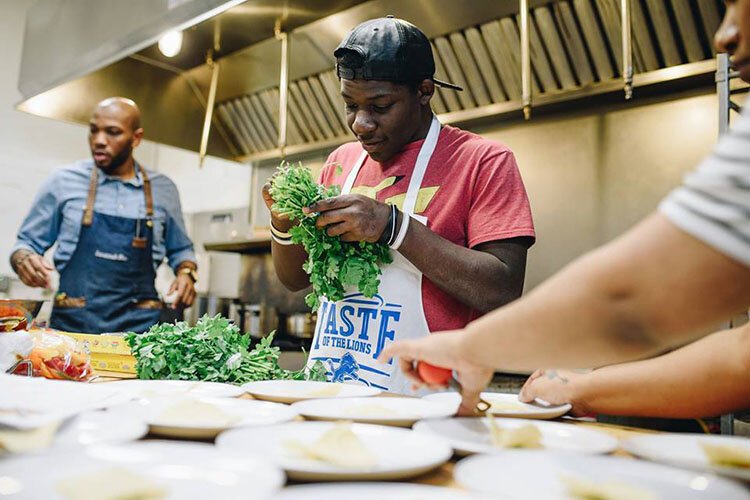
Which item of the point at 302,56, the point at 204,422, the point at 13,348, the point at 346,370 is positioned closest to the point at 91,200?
the point at 302,56

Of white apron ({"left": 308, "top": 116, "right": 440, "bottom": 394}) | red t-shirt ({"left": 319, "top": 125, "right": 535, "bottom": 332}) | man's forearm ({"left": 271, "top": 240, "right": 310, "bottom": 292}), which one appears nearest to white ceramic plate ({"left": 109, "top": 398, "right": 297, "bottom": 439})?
white apron ({"left": 308, "top": 116, "right": 440, "bottom": 394})

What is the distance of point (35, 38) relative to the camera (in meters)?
4.21

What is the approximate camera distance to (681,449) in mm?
910

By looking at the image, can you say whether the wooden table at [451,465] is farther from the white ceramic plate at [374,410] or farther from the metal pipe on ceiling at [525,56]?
the metal pipe on ceiling at [525,56]

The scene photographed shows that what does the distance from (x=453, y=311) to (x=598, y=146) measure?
2144 millimetres

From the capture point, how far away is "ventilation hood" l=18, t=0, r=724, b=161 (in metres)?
3.07

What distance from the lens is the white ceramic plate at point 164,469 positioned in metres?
0.65

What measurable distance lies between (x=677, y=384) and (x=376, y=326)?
2.83 feet

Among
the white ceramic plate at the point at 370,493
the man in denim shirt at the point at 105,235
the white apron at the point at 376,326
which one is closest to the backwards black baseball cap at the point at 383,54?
the white apron at the point at 376,326

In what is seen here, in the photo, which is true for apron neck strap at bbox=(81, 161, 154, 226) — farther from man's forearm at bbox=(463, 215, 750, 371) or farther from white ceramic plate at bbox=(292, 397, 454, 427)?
man's forearm at bbox=(463, 215, 750, 371)

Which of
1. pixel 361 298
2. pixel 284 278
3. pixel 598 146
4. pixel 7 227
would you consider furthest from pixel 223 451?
pixel 7 227

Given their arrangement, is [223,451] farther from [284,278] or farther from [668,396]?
[284,278]

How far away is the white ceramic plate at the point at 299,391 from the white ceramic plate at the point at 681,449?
63 centimetres

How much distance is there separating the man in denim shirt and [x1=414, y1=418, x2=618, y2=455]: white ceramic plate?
258cm
